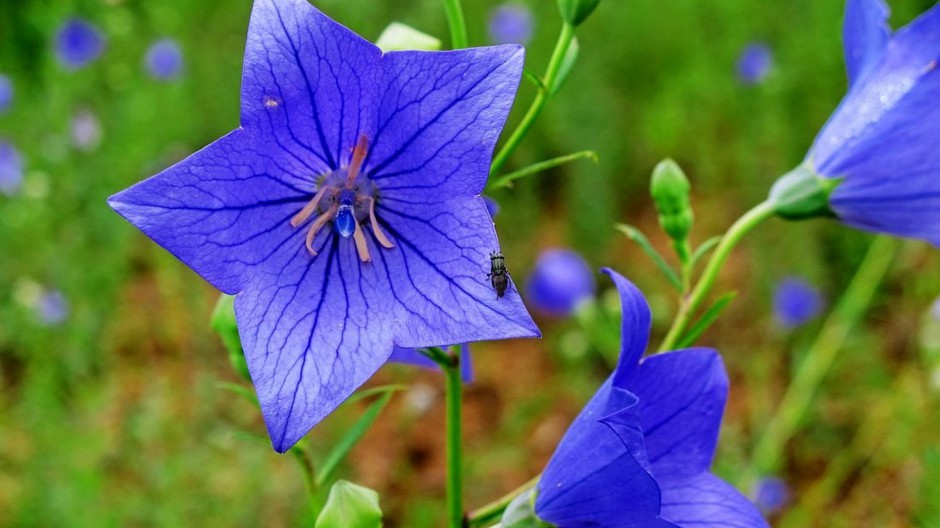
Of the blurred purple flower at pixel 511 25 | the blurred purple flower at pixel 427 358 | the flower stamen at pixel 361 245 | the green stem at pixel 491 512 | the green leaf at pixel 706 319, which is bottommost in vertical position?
the green stem at pixel 491 512

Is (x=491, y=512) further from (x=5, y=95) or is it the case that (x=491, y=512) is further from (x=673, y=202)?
(x=5, y=95)

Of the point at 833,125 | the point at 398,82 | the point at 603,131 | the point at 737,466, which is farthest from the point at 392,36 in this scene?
the point at 603,131

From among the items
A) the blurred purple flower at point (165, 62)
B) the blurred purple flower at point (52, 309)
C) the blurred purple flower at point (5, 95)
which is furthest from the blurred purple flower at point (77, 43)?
the blurred purple flower at point (52, 309)

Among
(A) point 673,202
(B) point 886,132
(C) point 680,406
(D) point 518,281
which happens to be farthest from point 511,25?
(C) point 680,406

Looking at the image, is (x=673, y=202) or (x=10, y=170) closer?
(x=673, y=202)

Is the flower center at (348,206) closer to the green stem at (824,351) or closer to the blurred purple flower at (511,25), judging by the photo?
the green stem at (824,351)

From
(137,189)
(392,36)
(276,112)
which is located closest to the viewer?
(137,189)

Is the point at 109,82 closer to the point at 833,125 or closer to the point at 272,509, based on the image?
the point at 272,509
